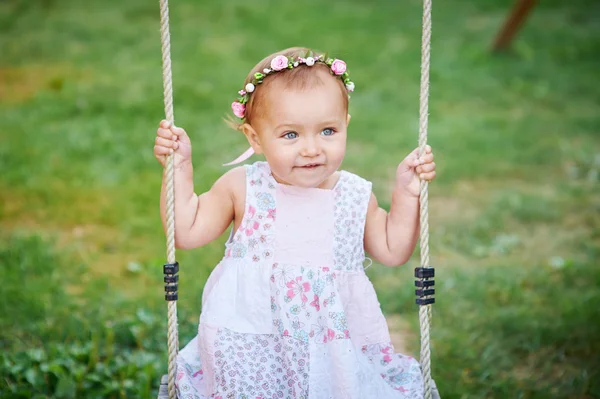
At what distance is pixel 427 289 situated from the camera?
254 cm

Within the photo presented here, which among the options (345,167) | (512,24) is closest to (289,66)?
(345,167)

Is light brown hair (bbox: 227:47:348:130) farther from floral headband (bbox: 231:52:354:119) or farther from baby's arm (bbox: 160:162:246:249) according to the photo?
baby's arm (bbox: 160:162:246:249)

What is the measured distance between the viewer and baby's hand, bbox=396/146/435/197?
253cm

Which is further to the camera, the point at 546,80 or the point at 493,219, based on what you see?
the point at 546,80

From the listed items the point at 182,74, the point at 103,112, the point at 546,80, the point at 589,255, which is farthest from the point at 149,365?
the point at 546,80

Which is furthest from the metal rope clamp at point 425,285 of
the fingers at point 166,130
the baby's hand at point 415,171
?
the fingers at point 166,130

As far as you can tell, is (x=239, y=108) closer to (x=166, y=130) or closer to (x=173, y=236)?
(x=166, y=130)

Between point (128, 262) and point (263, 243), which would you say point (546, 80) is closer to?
point (128, 262)

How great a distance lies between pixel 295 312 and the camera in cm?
250

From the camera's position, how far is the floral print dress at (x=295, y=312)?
8.16ft

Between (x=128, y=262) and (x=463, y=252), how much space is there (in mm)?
2047

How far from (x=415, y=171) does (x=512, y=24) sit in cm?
735

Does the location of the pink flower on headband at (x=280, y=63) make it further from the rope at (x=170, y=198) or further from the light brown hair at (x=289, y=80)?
the rope at (x=170, y=198)

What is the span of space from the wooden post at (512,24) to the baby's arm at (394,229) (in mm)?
6803
